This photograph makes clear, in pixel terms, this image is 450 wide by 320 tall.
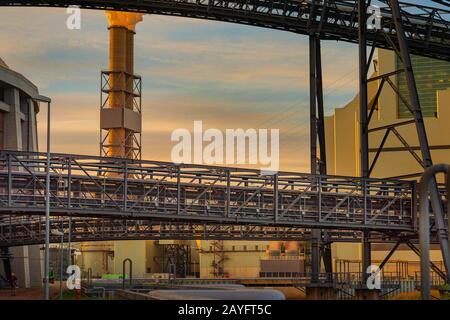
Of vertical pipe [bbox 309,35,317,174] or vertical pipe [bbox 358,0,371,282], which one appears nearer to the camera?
vertical pipe [bbox 358,0,371,282]

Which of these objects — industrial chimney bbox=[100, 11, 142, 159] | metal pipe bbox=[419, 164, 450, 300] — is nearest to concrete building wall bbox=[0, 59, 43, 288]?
industrial chimney bbox=[100, 11, 142, 159]

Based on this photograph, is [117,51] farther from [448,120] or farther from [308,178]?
[308,178]

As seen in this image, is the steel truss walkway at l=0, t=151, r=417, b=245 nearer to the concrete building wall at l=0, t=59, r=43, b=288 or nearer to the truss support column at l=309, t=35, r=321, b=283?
the truss support column at l=309, t=35, r=321, b=283

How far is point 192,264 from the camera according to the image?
440ft

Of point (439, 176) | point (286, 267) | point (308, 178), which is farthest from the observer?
point (286, 267)

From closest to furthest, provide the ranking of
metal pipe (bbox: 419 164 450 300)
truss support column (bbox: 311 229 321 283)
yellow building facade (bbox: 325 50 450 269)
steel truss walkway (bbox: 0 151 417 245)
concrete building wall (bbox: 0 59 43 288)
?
metal pipe (bbox: 419 164 450 300) < steel truss walkway (bbox: 0 151 417 245) < truss support column (bbox: 311 229 321 283) < concrete building wall (bbox: 0 59 43 288) < yellow building facade (bbox: 325 50 450 269)

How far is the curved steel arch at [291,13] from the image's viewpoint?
53906 millimetres

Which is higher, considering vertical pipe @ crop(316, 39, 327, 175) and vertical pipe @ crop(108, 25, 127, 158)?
vertical pipe @ crop(108, 25, 127, 158)

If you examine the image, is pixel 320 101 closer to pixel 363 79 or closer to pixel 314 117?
pixel 314 117

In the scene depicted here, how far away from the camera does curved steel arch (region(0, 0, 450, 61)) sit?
5391 centimetres

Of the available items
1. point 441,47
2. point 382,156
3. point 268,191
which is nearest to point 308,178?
point 268,191

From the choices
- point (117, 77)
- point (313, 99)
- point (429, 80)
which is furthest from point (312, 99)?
point (429, 80)

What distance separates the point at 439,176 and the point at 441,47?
37.0m
